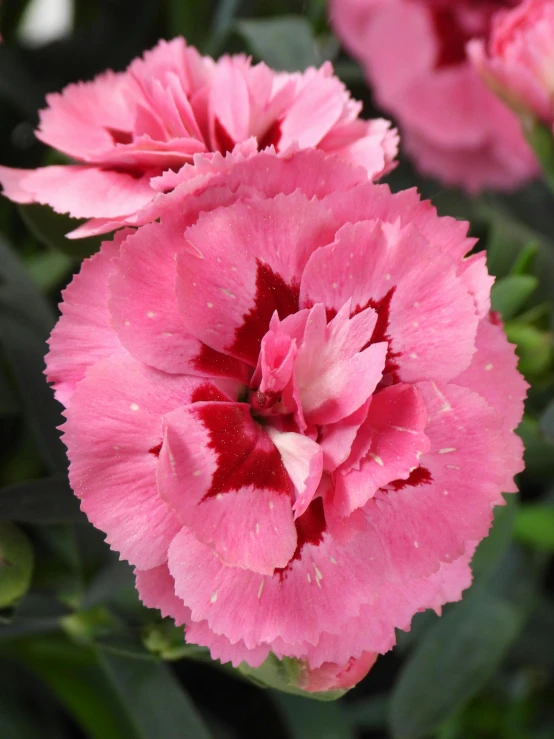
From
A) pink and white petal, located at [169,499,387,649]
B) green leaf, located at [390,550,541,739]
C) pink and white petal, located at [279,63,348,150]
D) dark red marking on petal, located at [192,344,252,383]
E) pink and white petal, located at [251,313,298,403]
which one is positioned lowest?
green leaf, located at [390,550,541,739]

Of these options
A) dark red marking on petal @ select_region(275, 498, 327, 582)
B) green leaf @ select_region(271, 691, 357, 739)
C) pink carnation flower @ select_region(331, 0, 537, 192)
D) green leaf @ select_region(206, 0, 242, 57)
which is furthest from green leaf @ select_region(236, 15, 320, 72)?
green leaf @ select_region(271, 691, 357, 739)

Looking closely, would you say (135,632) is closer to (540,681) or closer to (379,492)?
(379,492)

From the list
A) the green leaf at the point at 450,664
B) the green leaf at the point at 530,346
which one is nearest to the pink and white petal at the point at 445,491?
the green leaf at the point at 530,346

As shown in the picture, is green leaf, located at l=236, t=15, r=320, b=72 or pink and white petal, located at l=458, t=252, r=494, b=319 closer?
pink and white petal, located at l=458, t=252, r=494, b=319

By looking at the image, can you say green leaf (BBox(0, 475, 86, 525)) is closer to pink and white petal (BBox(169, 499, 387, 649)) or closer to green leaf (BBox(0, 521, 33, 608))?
green leaf (BBox(0, 521, 33, 608))

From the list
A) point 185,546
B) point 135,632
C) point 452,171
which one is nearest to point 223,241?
point 185,546

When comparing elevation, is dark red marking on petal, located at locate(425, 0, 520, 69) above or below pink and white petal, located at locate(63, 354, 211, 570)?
above

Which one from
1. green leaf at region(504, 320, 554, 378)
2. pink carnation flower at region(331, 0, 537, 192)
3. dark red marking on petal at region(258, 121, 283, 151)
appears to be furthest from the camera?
pink carnation flower at region(331, 0, 537, 192)
